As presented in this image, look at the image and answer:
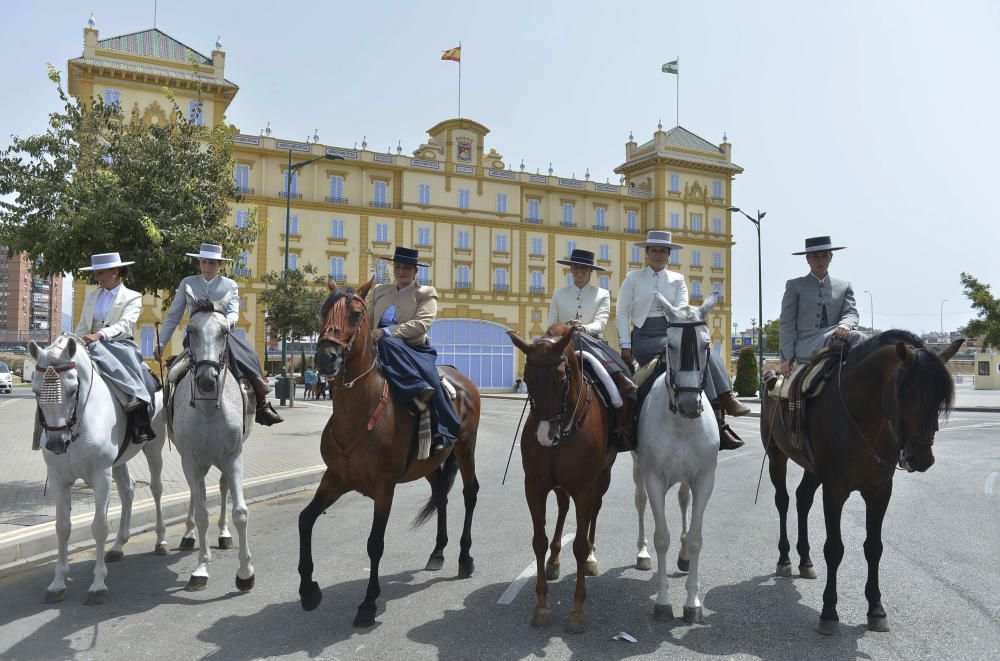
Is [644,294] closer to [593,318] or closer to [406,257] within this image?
[593,318]

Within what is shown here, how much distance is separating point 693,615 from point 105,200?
969 centimetres

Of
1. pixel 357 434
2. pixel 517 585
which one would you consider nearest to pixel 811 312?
pixel 517 585

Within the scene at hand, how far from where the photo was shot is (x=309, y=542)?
5875mm

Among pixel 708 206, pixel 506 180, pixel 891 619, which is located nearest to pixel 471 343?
pixel 506 180

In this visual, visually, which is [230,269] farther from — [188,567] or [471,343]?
[471,343]

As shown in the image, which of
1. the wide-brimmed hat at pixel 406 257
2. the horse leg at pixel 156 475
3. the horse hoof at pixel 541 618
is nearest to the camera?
the horse hoof at pixel 541 618

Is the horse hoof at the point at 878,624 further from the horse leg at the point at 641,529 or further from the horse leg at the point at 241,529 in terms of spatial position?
the horse leg at the point at 241,529

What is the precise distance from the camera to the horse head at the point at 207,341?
248 inches

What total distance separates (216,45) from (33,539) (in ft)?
171

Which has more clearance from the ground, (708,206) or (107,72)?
(107,72)

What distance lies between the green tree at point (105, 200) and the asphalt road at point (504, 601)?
443 cm

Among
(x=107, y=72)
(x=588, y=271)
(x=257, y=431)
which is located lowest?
(x=257, y=431)

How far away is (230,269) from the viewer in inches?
583

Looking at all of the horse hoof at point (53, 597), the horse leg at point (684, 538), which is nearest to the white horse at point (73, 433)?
the horse hoof at point (53, 597)
